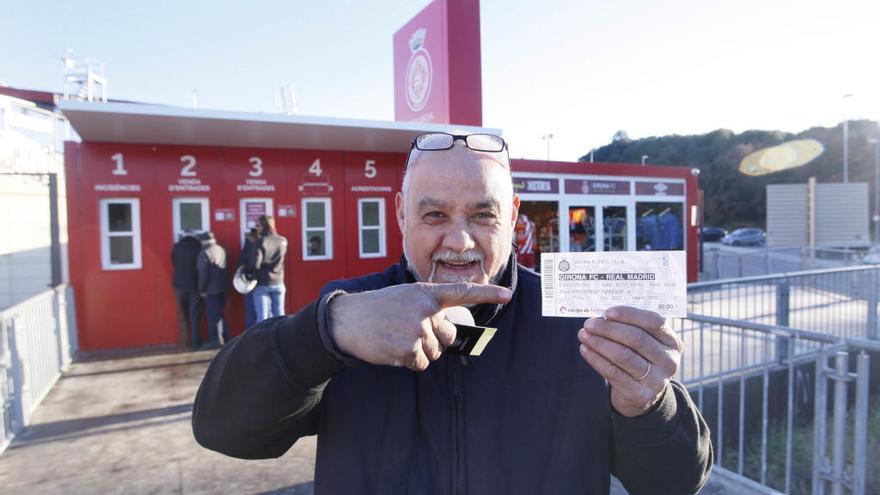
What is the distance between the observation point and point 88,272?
7.98 meters

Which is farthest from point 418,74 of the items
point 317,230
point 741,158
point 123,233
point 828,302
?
point 741,158

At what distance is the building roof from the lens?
6539 millimetres

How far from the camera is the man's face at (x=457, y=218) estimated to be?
1535 mm

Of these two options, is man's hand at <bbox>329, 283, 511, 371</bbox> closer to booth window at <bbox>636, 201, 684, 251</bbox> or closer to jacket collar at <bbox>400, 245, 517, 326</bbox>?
jacket collar at <bbox>400, 245, 517, 326</bbox>

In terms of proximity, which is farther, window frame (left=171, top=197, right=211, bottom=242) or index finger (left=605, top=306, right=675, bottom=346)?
window frame (left=171, top=197, right=211, bottom=242)

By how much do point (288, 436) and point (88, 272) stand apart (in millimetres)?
8078

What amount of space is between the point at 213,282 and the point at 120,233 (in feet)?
6.18

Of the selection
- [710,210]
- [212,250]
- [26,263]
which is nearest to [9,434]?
[212,250]

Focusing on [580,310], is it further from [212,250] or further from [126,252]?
[126,252]

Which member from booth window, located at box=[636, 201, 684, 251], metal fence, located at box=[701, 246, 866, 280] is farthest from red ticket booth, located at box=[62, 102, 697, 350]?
metal fence, located at box=[701, 246, 866, 280]

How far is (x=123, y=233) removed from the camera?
8.23 m

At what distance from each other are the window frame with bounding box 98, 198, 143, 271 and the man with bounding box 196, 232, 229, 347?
1.29 m

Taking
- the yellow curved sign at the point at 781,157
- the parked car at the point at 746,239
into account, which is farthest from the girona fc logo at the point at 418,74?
the yellow curved sign at the point at 781,157

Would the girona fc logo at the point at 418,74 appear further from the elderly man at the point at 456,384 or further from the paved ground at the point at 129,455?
the elderly man at the point at 456,384
